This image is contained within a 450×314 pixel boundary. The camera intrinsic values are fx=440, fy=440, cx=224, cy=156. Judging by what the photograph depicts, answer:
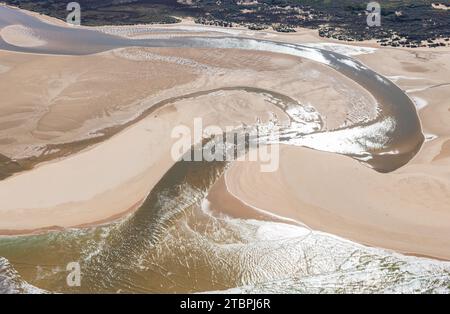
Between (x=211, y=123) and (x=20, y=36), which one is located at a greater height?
(x=20, y=36)

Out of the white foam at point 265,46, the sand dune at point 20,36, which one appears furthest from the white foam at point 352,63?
the sand dune at point 20,36

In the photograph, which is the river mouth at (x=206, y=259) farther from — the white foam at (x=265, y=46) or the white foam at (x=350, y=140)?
the white foam at (x=265, y=46)

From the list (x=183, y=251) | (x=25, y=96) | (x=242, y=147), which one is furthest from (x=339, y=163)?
(x=25, y=96)

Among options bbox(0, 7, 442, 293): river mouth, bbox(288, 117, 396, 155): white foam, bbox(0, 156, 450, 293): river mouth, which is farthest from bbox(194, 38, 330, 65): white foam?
bbox(0, 156, 450, 293): river mouth

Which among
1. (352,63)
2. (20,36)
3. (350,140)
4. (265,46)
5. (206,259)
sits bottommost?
(206,259)

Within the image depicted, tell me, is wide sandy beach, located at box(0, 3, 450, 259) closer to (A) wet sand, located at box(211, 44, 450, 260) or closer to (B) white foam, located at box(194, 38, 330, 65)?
(A) wet sand, located at box(211, 44, 450, 260)

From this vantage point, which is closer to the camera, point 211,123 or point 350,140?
point 350,140

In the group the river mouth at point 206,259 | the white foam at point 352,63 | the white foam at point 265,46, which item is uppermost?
the white foam at point 265,46

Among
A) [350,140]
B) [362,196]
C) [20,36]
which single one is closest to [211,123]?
[350,140]

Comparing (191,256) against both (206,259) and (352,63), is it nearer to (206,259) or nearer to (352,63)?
(206,259)
